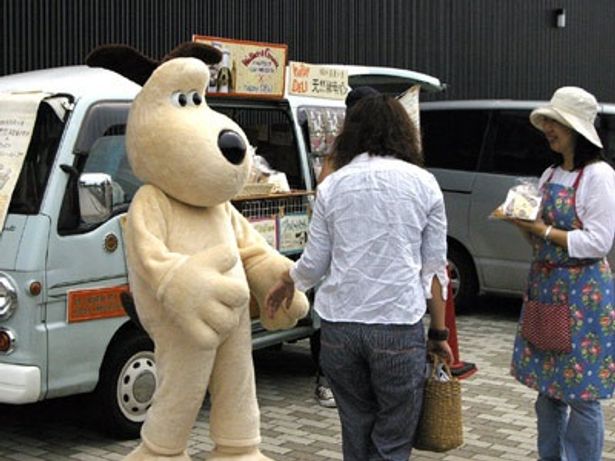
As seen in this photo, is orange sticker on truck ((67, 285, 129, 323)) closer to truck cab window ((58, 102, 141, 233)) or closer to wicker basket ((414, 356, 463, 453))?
truck cab window ((58, 102, 141, 233))

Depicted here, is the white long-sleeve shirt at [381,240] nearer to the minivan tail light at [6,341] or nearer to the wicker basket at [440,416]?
the wicker basket at [440,416]

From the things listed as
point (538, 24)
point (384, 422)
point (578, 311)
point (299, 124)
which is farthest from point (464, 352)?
point (538, 24)

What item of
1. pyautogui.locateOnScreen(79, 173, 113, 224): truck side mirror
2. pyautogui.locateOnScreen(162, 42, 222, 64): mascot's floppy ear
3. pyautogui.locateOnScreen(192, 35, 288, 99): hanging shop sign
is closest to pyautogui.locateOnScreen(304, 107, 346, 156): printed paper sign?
pyautogui.locateOnScreen(192, 35, 288, 99): hanging shop sign

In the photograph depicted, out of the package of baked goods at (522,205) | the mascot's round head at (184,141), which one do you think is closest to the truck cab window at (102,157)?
the mascot's round head at (184,141)

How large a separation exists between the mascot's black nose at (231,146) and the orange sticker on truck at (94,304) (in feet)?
5.35

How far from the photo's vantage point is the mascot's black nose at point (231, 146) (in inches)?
158

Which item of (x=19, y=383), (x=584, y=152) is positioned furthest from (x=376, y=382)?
(x=19, y=383)

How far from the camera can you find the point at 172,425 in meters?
3.98

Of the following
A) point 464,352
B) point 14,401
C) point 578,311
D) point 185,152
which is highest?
point 185,152

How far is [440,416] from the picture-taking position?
3.87 meters

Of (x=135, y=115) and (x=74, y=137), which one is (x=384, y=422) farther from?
(x=74, y=137)

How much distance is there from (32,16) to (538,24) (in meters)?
10.5

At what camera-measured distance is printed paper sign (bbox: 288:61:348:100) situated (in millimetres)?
6887

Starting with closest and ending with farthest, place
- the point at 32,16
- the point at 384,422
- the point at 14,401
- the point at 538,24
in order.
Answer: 1. the point at 384,422
2. the point at 14,401
3. the point at 32,16
4. the point at 538,24
